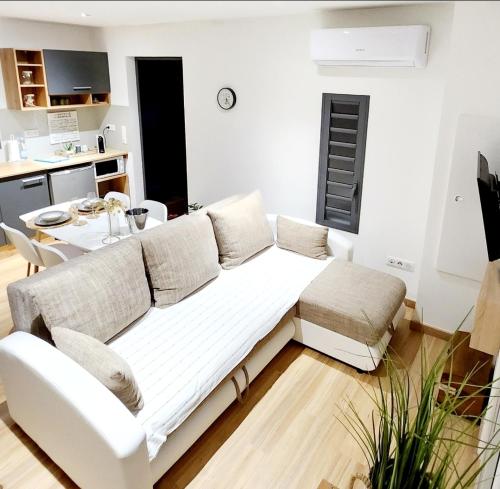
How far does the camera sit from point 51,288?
220cm

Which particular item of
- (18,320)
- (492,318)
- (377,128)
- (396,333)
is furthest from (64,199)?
(492,318)

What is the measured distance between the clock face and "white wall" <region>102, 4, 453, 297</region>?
0.22 ft

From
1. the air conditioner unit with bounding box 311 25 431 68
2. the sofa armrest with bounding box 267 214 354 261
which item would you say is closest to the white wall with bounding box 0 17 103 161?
the air conditioner unit with bounding box 311 25 431 68

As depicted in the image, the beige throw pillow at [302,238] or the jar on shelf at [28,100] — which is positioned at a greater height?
the jar on shelf at [28,100]

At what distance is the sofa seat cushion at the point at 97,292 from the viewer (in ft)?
7.21

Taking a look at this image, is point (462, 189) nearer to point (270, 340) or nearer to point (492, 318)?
point (492, 318)

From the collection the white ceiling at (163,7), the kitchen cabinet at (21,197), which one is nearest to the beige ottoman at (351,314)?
the white ceiling at (163,7)

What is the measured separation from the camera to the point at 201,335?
2.54 metres

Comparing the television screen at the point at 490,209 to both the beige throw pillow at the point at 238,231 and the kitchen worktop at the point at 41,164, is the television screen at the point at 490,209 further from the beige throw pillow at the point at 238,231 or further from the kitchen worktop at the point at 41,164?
the kitchen worktop at the point at 41,164

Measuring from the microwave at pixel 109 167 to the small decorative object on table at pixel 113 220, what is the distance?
2243mm

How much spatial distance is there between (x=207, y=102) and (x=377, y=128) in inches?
73.9

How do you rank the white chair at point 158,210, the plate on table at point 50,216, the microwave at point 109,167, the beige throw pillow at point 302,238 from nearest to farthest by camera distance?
1. the plate on table at point 50,216
2. the beige throw pillow at point 302,238
3. the white chair at point 158,210
4. the microwave at point 109,167

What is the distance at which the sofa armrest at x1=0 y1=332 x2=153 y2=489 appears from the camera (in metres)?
1.75

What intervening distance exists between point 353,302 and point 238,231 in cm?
103
